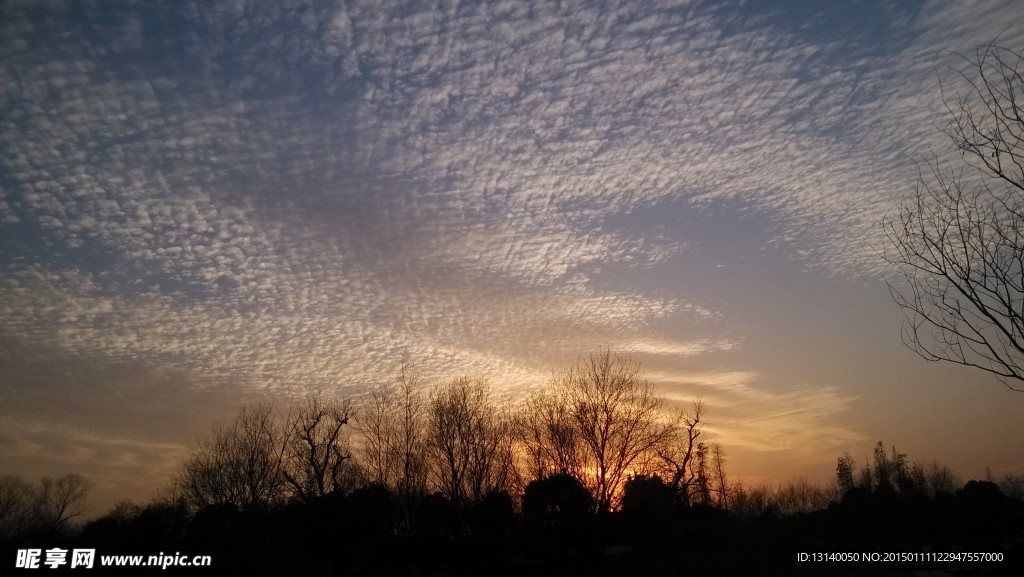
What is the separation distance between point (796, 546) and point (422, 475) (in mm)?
27224

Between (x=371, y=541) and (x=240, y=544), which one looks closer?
(x=240, y=544)

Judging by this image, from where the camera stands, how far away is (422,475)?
112 ft

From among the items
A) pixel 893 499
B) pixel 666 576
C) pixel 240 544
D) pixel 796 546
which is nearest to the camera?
pixel 240 544

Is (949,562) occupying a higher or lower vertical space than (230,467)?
lower

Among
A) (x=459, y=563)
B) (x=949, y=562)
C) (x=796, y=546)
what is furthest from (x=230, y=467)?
(x=949, y=562)

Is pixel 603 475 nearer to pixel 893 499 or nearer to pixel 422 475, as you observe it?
pixel 422 475

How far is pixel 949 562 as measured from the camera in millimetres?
35688

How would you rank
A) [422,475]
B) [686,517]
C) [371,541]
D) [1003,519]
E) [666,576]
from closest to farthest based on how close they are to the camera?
[666,576] → [371,541] → [422,475] → [686,517] → [1003,519]

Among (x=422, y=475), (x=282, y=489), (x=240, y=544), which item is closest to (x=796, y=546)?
(x=422, y=475)

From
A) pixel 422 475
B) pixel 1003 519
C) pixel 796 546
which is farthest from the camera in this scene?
pixel 1003 519

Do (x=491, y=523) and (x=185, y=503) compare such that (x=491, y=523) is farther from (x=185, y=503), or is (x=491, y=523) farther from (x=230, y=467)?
(x=185, y=503)

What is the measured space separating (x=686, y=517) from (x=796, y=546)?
1083cm

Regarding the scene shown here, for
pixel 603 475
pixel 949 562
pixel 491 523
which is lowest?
pixel 949 562

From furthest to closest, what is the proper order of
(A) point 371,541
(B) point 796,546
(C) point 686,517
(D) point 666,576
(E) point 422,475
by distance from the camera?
1. (B) point 796,546
2. (C) point 686,517
3. (E) point 422,475
4. (A) point 371,541
5. (D) point 666,576
